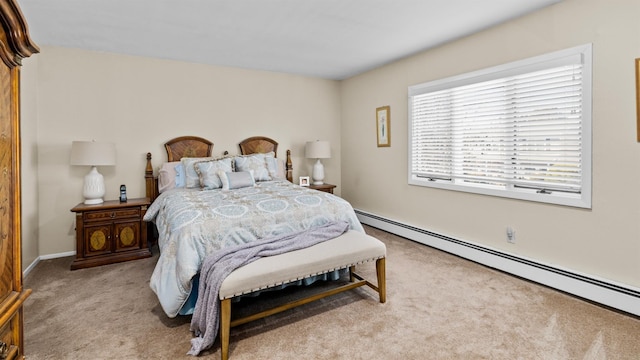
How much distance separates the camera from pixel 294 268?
2123mm

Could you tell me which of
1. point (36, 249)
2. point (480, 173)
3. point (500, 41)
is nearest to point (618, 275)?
point (480, 173)

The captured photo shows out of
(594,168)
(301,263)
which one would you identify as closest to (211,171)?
(301,263)

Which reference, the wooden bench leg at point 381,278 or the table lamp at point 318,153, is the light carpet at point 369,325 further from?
the table lamp at point 318,153

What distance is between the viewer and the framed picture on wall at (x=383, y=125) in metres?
4.63

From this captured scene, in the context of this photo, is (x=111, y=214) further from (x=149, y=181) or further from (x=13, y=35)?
(x=13, y=35)

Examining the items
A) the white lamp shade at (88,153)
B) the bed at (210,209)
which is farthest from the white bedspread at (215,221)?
the white lamp shade at (88,153)

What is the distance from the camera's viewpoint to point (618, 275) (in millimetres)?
2418

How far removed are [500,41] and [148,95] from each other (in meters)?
4.21

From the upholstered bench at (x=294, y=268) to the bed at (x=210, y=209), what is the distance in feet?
1.22

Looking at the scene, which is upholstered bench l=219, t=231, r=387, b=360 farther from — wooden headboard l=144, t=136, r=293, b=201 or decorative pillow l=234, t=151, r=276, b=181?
wooden headboard l=144, t=136, r=293, b=201

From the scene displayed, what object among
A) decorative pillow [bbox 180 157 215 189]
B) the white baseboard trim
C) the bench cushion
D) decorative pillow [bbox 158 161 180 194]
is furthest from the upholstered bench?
the white baseboard trim

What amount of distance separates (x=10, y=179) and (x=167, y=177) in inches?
115

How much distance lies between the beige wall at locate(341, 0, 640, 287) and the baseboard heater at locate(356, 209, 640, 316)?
0.22 ft

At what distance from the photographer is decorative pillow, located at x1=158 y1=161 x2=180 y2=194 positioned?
3.99 metres
